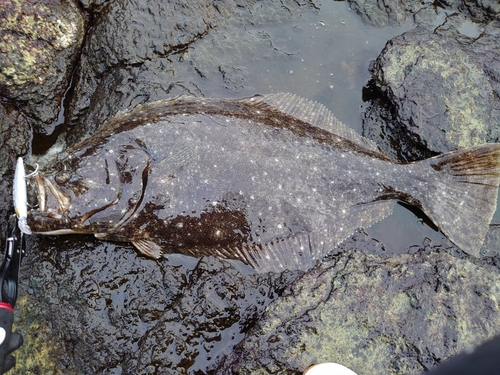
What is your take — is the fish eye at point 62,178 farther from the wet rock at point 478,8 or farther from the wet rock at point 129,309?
the wet rock at point 478,8

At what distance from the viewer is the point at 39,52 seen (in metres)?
4.05

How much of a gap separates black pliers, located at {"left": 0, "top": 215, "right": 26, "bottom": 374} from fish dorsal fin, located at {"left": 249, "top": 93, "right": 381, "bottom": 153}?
2541 mm

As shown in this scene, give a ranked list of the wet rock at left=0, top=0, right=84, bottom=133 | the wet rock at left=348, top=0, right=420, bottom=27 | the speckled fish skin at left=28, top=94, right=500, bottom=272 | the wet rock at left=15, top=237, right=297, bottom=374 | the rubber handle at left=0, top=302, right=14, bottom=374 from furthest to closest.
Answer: the wet rock at left=348, top=0, right=420, bottom=27
the wet rock at left=0, top=0, right=84, bottom=133
the wet rock at left=15, top=237, right=297, bottom=374
the speckled fish skin at left=28, top=94, right=500, bottom=272
the rubber handle at left=0, top=302, right=14, bottom=374

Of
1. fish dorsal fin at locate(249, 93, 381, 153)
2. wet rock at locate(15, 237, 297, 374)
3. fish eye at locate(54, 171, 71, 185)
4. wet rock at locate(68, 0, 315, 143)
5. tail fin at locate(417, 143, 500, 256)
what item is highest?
wet rock at locate(68, 0, 315, 143)

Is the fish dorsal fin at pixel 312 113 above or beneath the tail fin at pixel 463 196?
above

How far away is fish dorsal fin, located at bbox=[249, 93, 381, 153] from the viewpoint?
13.4ft

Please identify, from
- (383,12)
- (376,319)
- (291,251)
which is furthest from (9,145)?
(383,12)

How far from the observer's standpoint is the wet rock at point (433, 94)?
160 inches

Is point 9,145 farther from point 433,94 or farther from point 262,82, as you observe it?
point 433,94

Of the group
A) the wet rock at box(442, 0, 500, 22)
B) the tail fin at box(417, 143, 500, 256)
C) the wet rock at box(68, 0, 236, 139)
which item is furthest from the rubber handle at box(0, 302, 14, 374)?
the wet rock at box(442, 0, 500, 22)

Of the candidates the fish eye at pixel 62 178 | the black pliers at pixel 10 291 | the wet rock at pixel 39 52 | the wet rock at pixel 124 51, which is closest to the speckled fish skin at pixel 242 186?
the fish eye at pixel 62 178

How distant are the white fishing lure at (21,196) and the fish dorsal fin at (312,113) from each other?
2230 mm

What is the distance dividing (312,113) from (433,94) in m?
1.24

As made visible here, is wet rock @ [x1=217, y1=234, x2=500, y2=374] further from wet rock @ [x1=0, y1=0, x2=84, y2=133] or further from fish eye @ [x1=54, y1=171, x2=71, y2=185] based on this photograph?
wet rock @ [x1=0, y1=0, x2=84, y2=133]
